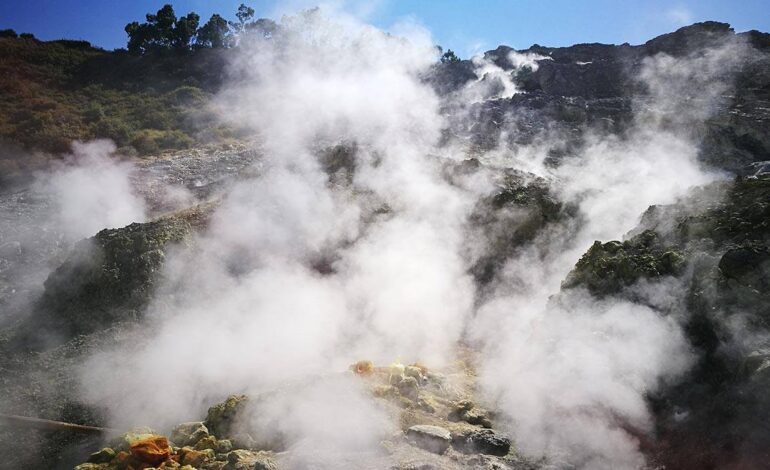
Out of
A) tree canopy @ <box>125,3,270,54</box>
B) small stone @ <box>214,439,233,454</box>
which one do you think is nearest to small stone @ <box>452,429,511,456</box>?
small stone @ <box>214,439,233,454</box>

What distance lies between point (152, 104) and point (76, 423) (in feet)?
63.2

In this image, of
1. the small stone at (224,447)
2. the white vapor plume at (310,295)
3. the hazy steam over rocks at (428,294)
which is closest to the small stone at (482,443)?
the hazy steam over rocks at (428,294)

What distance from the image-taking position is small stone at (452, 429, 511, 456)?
191 inches

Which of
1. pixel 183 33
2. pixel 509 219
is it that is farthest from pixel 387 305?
pixel 183 33

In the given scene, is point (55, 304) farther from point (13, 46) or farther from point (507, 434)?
point (13, 46)

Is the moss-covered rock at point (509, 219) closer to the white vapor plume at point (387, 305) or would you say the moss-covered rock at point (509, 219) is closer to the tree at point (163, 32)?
the white vapor plume at point (387, 305)

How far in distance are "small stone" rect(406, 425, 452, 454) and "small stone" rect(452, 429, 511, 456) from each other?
0.11 m

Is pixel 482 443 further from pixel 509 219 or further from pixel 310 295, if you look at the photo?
pixel 509 219

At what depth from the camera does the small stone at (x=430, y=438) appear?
490cm

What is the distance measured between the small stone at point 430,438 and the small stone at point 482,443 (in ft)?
0.35

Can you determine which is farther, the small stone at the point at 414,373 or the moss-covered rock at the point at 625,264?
the small stone at the point at 414,373

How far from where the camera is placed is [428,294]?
8891 mm

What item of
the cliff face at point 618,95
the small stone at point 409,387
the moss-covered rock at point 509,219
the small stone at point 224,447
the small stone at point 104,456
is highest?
the cliff face at point 618,95

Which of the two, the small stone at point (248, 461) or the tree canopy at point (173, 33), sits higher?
the tree canopy at point (173, 33)
